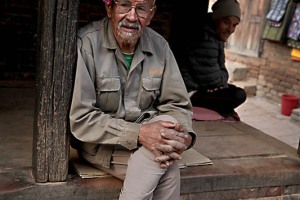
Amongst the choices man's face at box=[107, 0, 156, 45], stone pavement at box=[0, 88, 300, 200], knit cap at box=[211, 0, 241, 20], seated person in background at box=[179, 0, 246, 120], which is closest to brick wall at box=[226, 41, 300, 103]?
seated person in background at box=[179, 0, 246, 120]

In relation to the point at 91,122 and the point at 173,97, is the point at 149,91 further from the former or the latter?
the point at 91,122

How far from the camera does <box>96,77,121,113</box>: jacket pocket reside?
8.67 ft

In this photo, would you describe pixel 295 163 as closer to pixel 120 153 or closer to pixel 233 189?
pixel 233 189

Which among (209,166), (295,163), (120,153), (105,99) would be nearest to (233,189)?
(209,166)

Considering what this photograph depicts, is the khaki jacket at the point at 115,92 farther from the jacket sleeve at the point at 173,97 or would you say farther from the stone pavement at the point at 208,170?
the stone pavement at the point at 208,170

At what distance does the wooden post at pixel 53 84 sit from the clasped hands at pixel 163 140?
0.51m

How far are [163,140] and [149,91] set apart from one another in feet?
1.46

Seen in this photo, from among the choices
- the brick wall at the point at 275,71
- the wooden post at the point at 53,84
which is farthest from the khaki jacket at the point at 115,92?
the brick wall at the point at 275,71

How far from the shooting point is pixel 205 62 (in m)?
4.68

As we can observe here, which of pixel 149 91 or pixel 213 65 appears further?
pixel 213 65

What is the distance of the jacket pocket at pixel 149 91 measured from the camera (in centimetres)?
279

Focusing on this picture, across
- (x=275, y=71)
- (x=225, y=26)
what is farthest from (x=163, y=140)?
(x=275, y=71)

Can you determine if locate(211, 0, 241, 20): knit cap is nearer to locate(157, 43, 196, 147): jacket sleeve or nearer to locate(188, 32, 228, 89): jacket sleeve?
locate(188, 32, 228, 89): jacket sleeve

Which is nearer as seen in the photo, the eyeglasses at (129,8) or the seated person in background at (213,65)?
the eyeglasses at (129,8)
